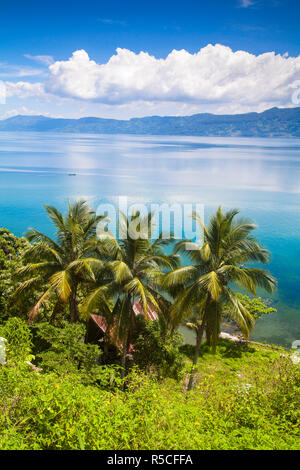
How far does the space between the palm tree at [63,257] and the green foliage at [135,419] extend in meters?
5.06

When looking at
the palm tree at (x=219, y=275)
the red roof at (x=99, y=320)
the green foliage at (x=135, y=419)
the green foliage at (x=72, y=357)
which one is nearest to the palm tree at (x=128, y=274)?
the palm tree at (x=219, y=275)

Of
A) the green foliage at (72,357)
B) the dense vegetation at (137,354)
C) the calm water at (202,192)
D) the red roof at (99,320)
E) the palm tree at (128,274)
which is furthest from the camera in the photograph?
the calm water at (202,192)

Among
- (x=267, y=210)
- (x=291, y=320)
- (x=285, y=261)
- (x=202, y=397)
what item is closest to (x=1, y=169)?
(x=267, y=210)

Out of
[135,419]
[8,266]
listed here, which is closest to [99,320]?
[8,266]

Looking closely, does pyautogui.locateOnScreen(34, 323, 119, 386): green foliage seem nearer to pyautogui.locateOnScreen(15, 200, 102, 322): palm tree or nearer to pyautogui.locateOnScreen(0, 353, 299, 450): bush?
pyautogui.locateOnScreen(15, 200, 102, 322): palm tree

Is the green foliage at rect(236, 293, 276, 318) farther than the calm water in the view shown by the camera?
No

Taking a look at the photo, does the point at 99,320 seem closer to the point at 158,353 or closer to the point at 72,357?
the point at 158,353

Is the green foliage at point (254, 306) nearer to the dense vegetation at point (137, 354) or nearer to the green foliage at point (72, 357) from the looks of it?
the dense vegetation at point (137, 354)

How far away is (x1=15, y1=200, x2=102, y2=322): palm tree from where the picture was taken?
12.2m

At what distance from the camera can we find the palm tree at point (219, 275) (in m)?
11.3

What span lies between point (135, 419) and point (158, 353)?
23.4 ft

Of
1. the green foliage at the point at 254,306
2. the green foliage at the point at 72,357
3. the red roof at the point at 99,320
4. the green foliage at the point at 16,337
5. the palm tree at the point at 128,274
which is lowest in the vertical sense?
the green foliage at the point at 254,306
